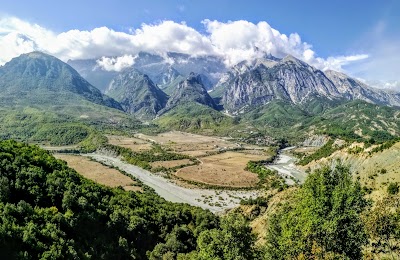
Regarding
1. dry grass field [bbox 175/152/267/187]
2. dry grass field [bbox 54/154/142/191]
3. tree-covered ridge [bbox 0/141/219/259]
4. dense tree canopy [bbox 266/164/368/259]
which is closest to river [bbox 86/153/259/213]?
dry grass field [bbox 54/154/142/191]

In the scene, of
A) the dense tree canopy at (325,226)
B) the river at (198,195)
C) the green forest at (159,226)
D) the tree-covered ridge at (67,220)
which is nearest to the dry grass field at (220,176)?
the river at (198,195)

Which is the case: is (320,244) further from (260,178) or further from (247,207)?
(260,178)

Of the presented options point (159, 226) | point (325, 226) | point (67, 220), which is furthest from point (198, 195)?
point (325, 226)

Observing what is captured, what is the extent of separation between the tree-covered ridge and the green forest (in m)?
0.14

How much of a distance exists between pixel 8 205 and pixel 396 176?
72135 mm

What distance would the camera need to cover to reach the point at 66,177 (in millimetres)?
65875

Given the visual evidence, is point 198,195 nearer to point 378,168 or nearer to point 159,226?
point 378,168

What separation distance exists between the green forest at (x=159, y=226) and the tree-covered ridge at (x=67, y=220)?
0.45 ft

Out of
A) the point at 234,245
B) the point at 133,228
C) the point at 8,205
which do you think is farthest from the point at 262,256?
the point at 8,205

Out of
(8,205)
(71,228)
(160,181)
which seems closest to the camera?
(8,205)

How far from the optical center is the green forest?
36.2m

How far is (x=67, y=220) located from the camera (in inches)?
1928

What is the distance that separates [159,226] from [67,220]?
68.6ft

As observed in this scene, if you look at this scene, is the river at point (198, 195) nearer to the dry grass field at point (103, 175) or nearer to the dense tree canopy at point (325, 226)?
the dry grass field at point (103, 175)
